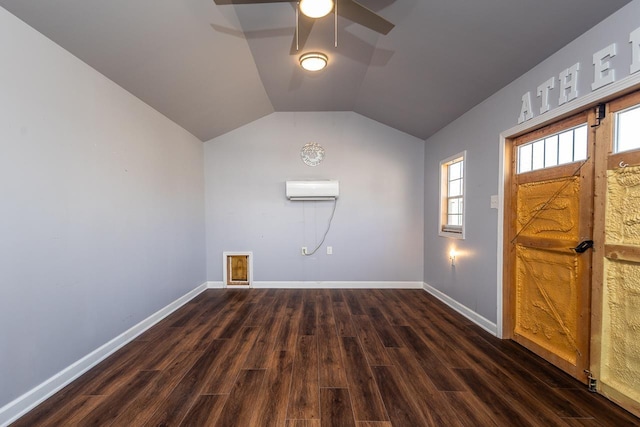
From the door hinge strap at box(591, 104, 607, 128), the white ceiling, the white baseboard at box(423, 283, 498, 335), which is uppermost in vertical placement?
the white ceiling

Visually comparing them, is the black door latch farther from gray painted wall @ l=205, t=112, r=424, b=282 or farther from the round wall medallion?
the round wall medallion

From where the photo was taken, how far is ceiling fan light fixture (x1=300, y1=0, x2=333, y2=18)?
140cm

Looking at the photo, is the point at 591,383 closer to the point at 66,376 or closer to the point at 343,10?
the point at 343,10

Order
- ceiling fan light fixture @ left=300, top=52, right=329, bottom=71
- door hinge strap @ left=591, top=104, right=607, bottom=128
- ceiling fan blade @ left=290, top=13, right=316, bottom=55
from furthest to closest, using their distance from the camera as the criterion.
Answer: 1. ceiling fan light fixture @ left=300, top=52, right=329, bottom=71
2. ceiling fan blade @ left=290, top=13, right=316, bottom=55
3. door hinge strap @ left=591, top=104, right=607, bottom=128

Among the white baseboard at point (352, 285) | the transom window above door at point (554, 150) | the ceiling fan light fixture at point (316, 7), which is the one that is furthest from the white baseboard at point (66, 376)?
the transom window above door at point (554, 150)

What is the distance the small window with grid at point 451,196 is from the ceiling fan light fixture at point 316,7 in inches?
93.9

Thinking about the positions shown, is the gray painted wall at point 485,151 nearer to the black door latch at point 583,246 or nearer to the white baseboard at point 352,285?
Answer: the white baseboard at point 352,285

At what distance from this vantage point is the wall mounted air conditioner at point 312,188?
12.0ft

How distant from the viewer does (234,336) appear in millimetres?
2369

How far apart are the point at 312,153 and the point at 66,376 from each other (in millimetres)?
3443

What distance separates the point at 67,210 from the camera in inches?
68.7

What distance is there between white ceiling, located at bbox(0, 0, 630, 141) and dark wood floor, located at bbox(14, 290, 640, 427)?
240 cm

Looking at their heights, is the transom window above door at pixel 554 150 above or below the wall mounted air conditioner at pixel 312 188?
above

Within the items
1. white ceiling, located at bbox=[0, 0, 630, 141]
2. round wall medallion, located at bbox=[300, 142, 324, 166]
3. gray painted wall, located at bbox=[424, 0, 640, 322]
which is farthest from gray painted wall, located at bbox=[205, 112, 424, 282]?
white ceiling, located at bbox=[0, 0, 630, 141]
